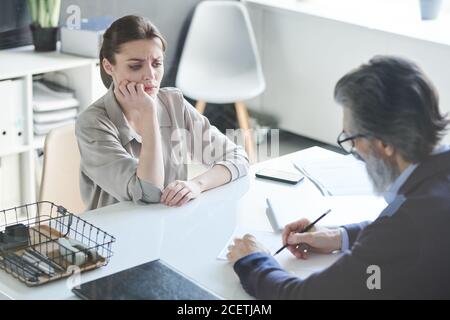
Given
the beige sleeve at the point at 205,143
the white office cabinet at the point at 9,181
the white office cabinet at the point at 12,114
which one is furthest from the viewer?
the white office cabinet at the point at 9,181

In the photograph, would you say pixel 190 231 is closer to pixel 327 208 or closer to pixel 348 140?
pixel 327 208

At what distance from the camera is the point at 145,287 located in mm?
1810

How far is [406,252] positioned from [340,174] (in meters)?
0.87

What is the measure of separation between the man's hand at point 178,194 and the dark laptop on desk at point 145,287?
410mm

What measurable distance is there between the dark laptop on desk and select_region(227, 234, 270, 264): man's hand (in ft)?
0.40

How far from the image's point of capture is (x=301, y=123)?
4.83m

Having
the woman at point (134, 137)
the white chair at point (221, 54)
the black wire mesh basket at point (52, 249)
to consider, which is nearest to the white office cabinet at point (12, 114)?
the white chair at point (221, 54)

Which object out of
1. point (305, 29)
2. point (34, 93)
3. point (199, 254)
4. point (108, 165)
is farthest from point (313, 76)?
point (199, 254)

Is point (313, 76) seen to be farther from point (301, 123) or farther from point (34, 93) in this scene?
point (34, 93)

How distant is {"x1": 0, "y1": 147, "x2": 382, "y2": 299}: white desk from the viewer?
72.9 inches

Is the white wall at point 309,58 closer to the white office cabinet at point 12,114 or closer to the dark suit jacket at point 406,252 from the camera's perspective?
the white office cabinet at point 12,114

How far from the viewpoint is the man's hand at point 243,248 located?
1922mm

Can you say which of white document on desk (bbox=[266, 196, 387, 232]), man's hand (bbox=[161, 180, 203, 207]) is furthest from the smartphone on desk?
man's hand (bbox=[161, 180, 203, 207])
